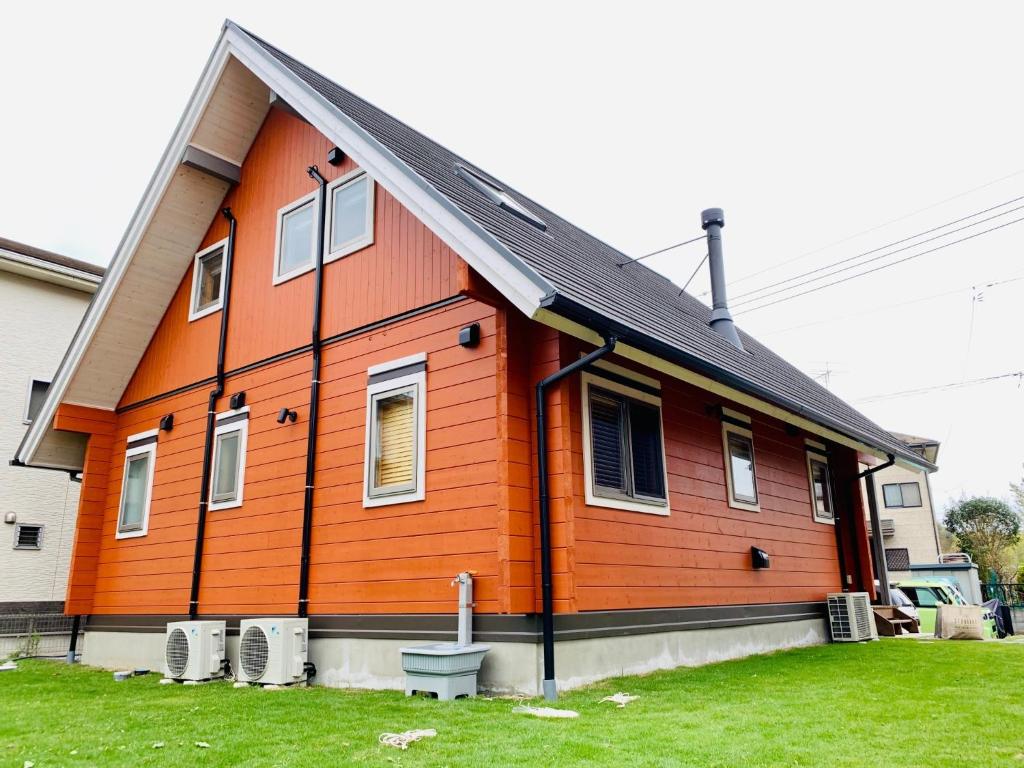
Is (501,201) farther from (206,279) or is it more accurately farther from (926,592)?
(926,592)

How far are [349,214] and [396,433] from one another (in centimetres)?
272

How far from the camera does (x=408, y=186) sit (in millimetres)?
6512

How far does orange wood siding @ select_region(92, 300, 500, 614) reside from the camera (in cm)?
626

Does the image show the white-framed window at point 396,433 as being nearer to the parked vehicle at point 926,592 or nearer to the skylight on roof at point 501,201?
the skylight on roof at point 501,201

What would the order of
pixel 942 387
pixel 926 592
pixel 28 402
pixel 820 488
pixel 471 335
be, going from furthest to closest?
1. pixel 942 387
2. pixel 926 592
3. pixel 28 402
4. pixel 820 488
5. pixel 471 335

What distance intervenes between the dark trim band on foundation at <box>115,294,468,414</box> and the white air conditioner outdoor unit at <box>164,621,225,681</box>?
2.84m

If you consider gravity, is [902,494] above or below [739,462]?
above

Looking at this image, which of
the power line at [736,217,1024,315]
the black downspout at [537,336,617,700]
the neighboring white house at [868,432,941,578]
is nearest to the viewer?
the black downspout at [537,336,617,700]

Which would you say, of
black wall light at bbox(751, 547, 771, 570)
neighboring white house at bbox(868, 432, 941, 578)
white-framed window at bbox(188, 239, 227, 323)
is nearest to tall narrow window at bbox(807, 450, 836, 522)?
black wall light at bbox(751, 547, 771, 570)

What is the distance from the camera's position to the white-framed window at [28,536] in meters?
13.3

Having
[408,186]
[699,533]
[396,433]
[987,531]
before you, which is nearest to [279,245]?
[408,186]

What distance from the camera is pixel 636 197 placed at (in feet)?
109

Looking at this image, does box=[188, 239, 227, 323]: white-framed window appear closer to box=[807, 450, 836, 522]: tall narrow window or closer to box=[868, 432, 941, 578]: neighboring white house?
box=[807, 450, 836, 522]: tall narrow window

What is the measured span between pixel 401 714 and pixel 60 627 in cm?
1096
